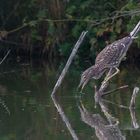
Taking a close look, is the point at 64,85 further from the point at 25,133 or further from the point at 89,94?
the point at 25,133

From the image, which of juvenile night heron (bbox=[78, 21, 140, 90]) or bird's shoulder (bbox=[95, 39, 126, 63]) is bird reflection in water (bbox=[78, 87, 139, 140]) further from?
bird's shoulder (bbox=[95, 39, 126, 63])

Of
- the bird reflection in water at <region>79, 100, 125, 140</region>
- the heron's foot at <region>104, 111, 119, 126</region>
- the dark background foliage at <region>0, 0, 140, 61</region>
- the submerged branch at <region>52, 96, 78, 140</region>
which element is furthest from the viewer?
the dark background foliage at <region>0, 0, 140, 61</region>

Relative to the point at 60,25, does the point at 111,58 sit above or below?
above

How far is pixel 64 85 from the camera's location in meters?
13.0

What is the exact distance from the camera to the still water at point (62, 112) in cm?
901

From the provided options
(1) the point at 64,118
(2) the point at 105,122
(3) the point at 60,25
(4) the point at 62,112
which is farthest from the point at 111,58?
(3) the point at 60,25

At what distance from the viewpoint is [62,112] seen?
1024 cm

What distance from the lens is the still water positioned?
9.01m

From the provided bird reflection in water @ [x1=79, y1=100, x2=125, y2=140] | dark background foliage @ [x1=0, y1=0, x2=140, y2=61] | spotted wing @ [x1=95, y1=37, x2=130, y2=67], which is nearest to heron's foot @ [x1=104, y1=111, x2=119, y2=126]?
bird reflection in water @ [x1=79, y1=100, x2=125, y2=140]

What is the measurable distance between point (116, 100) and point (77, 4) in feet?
23.2

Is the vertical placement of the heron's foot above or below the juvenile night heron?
below

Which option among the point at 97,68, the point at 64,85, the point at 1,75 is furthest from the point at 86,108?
the point at 1,75

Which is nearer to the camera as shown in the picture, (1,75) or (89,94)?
(89,94)

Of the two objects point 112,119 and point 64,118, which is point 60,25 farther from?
point 112,119
